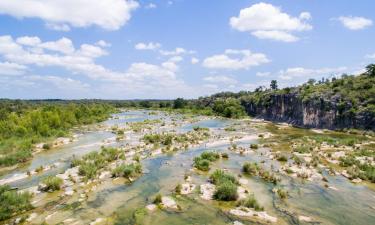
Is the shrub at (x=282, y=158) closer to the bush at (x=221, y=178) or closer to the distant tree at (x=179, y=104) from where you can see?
the bush at (x=221, y=178)

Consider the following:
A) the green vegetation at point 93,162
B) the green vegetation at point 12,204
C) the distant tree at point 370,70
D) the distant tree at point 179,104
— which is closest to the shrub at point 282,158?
the green vegetation at point 93,162

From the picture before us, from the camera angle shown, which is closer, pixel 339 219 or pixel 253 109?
pixel 339 219

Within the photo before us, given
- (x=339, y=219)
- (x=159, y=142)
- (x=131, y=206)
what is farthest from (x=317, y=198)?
(x=159, y=142)

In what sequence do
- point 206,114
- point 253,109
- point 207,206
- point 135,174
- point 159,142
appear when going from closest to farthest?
point 207,206 → point 135,174 → point 159,142 → point 253,109 → point 206,114

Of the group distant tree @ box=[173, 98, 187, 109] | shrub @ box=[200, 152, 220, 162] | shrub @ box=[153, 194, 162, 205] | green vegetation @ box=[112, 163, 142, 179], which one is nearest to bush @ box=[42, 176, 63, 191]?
green vegetation @ box=[112, 163, 142, 179]

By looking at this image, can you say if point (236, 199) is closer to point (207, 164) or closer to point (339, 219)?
point (339, 219)

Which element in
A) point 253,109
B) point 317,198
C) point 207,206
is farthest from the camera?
point 253,109

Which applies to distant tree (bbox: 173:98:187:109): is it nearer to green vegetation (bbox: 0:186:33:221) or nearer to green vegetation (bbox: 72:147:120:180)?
green vegetation (bbox: 72:147:120:180)
